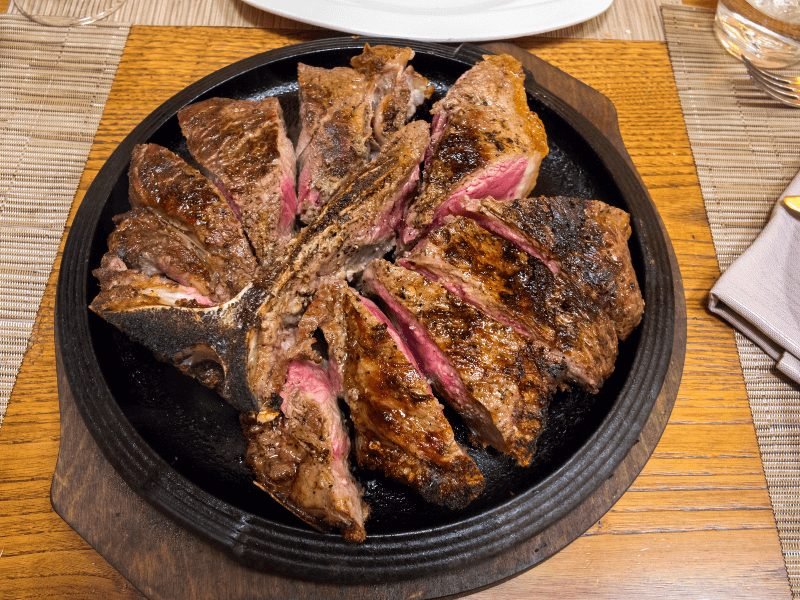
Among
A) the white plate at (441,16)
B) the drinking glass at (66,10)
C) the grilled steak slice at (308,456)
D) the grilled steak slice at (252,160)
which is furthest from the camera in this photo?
the drinking glass at (66,10)

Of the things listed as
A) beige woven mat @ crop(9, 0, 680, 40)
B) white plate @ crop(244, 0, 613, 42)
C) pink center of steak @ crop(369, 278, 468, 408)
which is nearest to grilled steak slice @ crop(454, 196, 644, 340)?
pink center of steak @ crop(369, 278, 468, 408)

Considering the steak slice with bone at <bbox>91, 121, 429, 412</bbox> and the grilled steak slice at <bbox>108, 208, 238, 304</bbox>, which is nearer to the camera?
the steak slice with bone at <bbox>91, 121, 429, 412</bbox>

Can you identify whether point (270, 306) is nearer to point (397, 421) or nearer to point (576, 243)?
point (397, 421)

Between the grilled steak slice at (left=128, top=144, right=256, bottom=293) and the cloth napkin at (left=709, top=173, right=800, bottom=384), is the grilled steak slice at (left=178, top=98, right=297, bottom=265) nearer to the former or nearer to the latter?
the grilled steak slice at (left=128, top=144, right=256, bottom=293)

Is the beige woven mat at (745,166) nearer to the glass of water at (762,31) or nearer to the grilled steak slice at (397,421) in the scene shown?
the glass of water at (762,31)

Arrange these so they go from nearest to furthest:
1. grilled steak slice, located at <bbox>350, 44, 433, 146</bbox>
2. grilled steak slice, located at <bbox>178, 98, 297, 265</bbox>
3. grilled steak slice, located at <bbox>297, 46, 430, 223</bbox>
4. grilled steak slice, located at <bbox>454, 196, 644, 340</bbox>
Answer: grilled steak slice, located at <bbox>454, 196, 644, 340</bbox> → grilled steak slice, located at <bbox>178, 98, 297, 265</bbox> → grilled steak slice, located at <bbox>297, 46, 430, 223</bbox> → grilled steak slice, located at <bbox>350, 44, 433, 146</bbox>

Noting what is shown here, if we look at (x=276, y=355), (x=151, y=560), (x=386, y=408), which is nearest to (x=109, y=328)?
(x=276, y=355)

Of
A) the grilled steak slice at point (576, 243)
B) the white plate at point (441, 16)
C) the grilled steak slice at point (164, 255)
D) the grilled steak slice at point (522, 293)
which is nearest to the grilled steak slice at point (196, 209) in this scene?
the grilled steak slice at point (164, 255)
